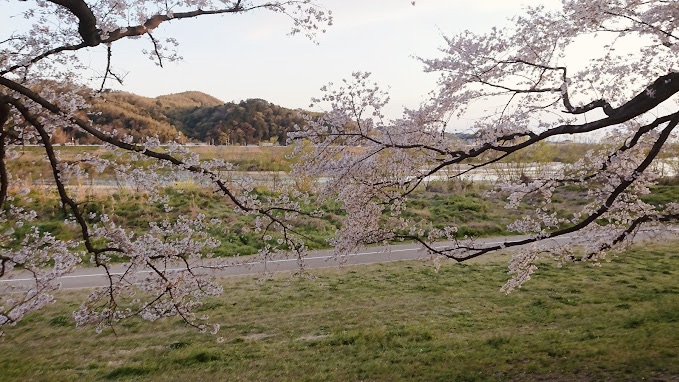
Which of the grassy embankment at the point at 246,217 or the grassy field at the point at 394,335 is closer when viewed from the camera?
the grassy field at the point at 394,335

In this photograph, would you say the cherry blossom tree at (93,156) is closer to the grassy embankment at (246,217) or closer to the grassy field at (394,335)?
the grassy field at (394,335)

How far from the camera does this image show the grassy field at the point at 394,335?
4.99 meters

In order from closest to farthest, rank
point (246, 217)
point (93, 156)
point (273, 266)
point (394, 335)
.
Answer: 1. point (93, 156)
2. point (394, 335)
3. point (273, 266)
4. point (246, 217)

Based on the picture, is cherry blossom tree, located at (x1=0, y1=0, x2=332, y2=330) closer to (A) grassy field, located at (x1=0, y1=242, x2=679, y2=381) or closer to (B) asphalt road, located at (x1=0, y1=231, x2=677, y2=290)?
(A) grassy field, located at (x1=0, y1=242, x2=679, y2=381)

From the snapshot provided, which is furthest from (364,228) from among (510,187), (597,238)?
(597,238)

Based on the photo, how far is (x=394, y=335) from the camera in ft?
20.2

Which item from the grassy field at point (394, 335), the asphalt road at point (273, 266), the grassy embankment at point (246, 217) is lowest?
the grassy field at point (394, 335)

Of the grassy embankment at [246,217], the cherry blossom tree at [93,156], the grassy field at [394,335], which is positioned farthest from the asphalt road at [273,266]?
the cherry blossom tree at [93,156]

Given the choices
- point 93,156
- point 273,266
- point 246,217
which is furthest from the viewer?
point 246,217

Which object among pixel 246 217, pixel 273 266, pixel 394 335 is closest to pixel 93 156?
pixel 394 335

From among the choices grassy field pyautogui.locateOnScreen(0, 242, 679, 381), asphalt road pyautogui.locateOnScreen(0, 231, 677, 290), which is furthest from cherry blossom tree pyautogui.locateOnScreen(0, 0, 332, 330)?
asphalt road pyautogui.locateOnScreen(0, 231, 677, 290)

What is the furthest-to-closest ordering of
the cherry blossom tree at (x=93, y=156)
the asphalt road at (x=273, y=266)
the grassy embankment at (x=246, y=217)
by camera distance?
the grassy embankment at (x=246, y=217)
the asphalt road at (x=273, y=266)
the cherry blossom tree at (x=93, y=156)

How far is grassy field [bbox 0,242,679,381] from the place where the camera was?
499 cm

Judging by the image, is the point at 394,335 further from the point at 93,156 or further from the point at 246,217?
the point at 246,217
